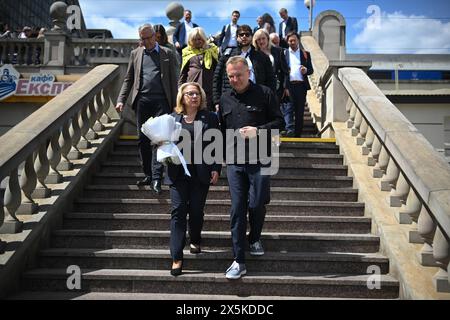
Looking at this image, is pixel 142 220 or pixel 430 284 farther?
pixel 142 220

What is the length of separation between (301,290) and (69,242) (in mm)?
2467

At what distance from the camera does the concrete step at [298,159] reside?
6289 mm

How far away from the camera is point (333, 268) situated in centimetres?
430

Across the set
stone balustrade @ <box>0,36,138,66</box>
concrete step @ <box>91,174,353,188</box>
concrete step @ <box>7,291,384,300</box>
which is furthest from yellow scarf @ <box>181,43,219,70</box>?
stone balustrade @ <box>0,36,138,66</box>

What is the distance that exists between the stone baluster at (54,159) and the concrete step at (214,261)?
1.12 meters

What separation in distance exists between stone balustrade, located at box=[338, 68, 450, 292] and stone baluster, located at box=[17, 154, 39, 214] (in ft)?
12.2

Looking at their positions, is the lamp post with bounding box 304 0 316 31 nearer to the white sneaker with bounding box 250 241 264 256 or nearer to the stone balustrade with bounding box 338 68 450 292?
the stone balustrade with bounding box 338 68 450 292

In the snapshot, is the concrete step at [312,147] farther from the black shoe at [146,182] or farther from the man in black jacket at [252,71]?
the man in black jacket at [252,71]

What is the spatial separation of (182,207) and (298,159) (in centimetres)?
267

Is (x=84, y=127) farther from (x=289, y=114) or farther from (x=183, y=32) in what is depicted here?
(x=183, y=32)

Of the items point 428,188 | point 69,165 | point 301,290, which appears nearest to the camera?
point 428,188

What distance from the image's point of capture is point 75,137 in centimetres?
604
